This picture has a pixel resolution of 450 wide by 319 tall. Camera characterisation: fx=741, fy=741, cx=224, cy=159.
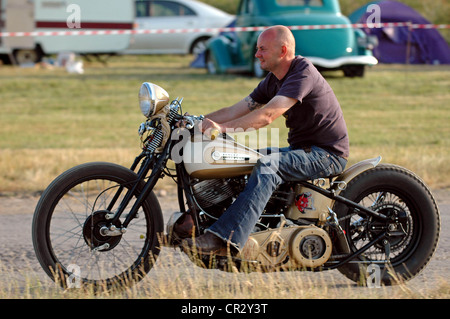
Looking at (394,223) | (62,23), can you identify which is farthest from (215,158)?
(62,23)

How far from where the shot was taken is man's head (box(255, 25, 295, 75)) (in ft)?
14.6

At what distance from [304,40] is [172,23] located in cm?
740

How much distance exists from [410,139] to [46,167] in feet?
16.8

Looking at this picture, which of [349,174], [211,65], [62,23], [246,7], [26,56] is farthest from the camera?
[62,23]

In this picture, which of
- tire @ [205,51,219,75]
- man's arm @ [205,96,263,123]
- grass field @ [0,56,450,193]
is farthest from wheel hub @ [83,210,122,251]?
tire @ [205,51,219,75]

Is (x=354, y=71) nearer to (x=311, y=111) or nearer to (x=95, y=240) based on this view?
(x=311, y=111)

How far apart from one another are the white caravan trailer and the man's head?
16851 millimetres

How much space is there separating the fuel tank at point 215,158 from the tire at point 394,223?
0.69 metres

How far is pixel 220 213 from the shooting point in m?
4.48

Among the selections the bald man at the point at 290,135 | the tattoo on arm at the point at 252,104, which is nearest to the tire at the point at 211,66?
the tattoo on arm at the point at 252,104

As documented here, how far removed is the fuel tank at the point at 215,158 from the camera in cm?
432

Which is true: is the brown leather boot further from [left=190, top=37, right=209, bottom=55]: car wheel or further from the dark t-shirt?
[left=190, top=37, right=209, bottom=55]: car wheel

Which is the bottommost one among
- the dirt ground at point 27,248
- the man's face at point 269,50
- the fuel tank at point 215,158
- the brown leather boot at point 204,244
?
the dirt ground at point 27,248

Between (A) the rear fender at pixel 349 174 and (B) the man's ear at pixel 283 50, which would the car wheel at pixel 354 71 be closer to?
(A) the rear fender at pixel 349 174
